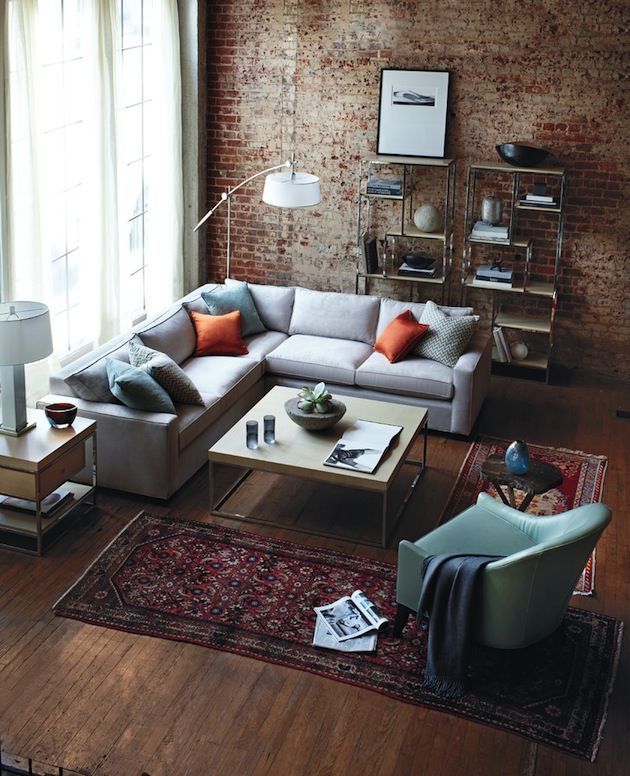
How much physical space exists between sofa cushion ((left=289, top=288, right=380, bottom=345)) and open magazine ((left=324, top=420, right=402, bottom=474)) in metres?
1.60

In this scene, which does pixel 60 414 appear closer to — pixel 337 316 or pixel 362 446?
pixel 362 446

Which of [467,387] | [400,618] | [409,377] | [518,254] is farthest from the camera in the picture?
[518,254]

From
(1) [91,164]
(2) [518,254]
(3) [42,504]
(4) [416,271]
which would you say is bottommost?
(3) [42,504]

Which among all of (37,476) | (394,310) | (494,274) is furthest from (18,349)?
(494,274)

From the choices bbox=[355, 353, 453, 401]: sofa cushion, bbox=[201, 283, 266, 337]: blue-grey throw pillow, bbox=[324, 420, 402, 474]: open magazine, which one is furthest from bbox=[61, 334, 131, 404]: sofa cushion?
bbox=[355, 353, 453, 401]: sofa cushion

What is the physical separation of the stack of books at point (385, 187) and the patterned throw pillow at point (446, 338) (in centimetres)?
130

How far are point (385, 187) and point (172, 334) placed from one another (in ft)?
7.41

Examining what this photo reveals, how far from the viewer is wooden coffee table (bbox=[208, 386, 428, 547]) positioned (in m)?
5.57

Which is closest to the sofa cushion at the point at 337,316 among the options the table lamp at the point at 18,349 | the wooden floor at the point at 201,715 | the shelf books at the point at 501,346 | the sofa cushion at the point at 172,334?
the sofa cushion at the point at 172,334

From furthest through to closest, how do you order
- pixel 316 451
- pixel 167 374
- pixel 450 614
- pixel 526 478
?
pixel 167 374 → pixel 316 451 → pixel 526 478 → pixel 450 614

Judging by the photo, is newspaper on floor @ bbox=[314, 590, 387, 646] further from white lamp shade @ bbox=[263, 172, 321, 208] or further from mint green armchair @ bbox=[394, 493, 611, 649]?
white lamp shade @ bbox=[263, 172, 321, 208]

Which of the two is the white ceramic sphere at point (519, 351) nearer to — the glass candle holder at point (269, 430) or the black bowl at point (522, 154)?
the black bowl at point (522, 154)

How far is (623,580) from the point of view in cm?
539

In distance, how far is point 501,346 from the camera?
324 inches
